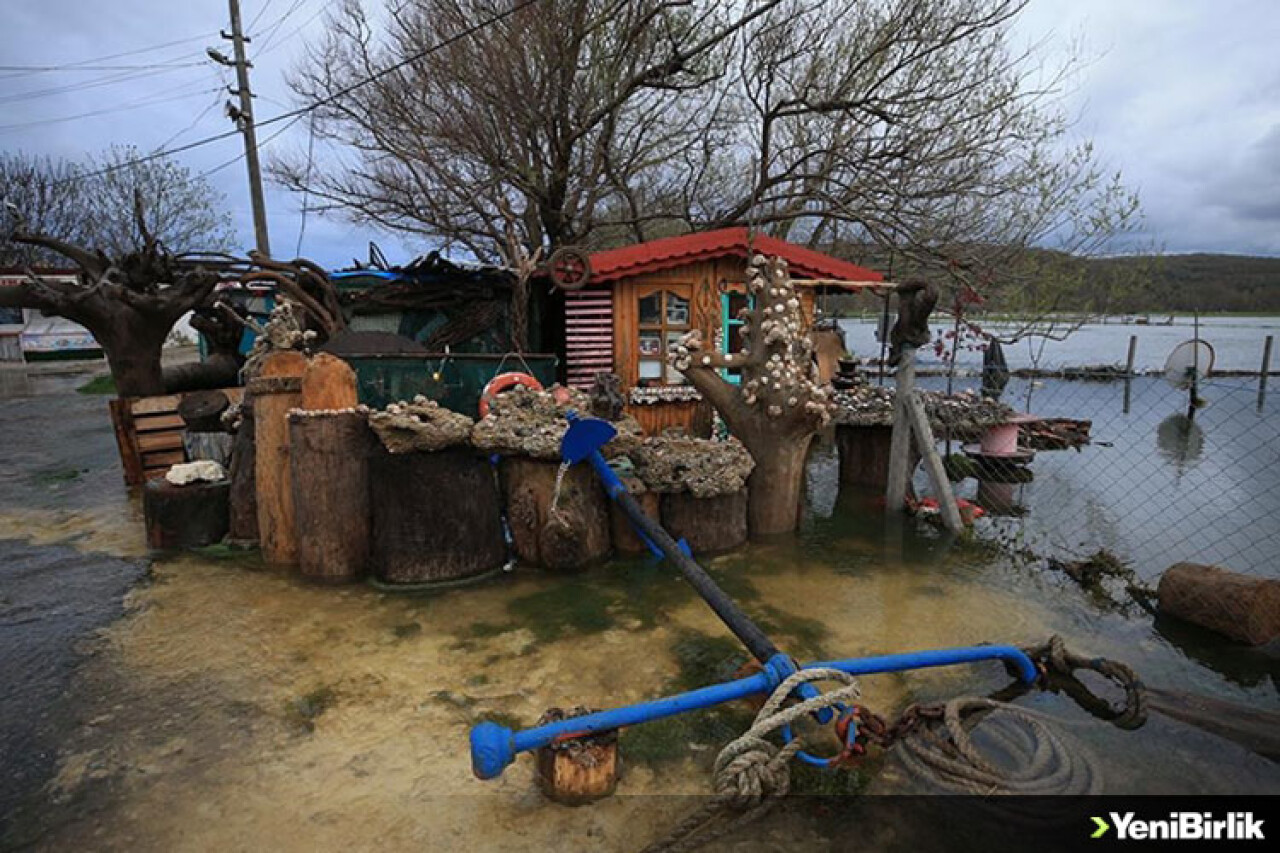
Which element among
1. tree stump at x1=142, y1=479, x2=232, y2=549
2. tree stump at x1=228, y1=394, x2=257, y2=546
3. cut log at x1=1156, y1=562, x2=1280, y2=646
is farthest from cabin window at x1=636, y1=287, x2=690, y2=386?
cut log at x1=1156, y1=562, x2=1280, y2=646

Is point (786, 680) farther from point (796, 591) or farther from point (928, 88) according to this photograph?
point (928, 88)

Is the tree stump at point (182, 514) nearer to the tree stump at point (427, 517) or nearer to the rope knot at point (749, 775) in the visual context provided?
the tree stump at point (427, 517)

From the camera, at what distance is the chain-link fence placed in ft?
18.6

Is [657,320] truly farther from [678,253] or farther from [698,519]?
[698,519]

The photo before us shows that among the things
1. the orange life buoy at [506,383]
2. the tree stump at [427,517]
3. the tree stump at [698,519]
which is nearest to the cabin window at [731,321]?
the orange life buoy at [506,383]

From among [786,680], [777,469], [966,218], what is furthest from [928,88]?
[786,680]

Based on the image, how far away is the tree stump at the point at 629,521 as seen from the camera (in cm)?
534

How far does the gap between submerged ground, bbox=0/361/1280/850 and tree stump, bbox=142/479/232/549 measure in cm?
23

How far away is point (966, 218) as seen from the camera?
11352mm

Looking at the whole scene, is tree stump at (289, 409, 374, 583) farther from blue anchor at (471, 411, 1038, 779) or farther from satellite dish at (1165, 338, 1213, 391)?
satellite dish at (1165, 338, 1213, 391)

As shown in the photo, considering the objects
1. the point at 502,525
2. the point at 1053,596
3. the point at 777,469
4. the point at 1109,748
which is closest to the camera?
the point at 1109,748

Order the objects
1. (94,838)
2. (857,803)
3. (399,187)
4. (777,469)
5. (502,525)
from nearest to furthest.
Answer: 1. (94,838)
2. (857,803)
3. (502,525)
4. (777,469)
5. (399,187)

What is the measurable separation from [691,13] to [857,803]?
11.7 m

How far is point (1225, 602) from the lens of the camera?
12.9ft
